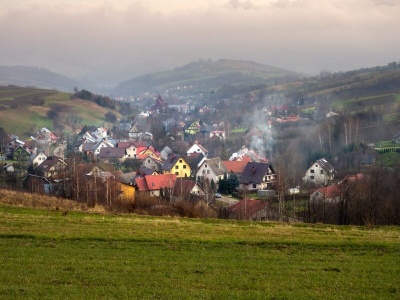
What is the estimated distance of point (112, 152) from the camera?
66.2 m

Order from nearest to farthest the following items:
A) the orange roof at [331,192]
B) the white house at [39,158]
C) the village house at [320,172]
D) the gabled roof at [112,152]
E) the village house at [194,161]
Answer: the orange roof at [331,192], the village house at [320,172], the village house at [194,161], the white house at [39,158], the gabled roof at [112,152]

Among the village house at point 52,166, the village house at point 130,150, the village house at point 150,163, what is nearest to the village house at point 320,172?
→ the village house at point 150,163

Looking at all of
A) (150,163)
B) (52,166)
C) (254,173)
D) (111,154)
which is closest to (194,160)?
(150,163)

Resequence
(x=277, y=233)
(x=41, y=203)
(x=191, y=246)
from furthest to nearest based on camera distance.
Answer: (x=41, y=203) → (x=277, y=233) → (x=191, y=246)

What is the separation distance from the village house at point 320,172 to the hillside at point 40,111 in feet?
173

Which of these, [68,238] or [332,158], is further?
[332,158]

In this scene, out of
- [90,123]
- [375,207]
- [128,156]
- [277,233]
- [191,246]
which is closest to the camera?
[191,246]

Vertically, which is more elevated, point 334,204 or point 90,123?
point 90,123

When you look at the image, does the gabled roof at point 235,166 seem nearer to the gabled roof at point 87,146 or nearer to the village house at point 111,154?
the village house at point 111,154

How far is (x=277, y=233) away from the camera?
48.5ft

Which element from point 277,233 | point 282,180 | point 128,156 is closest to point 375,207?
point 282,180

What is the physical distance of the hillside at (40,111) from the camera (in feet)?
291

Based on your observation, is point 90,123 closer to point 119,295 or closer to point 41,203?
point 41,203

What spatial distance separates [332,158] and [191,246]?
149 ft
